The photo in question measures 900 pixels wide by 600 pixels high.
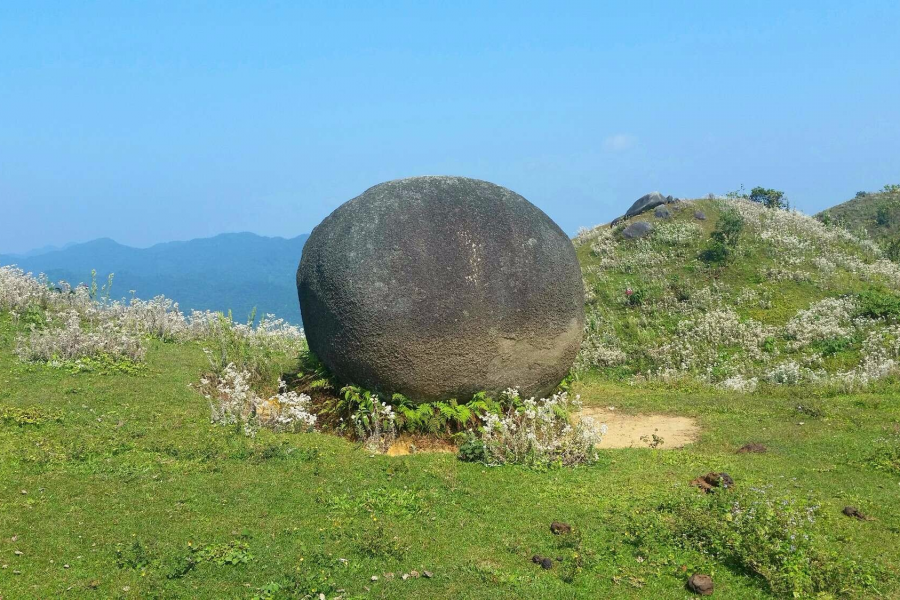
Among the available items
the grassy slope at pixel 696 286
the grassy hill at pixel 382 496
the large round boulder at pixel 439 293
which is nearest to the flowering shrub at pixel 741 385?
the grassy hill at pixel 382 496

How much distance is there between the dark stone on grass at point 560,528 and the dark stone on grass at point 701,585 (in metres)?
1.18

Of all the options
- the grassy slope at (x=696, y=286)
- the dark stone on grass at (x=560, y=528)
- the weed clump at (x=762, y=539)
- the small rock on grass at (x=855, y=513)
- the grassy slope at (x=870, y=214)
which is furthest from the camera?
the grassy slope at (x=870, y=214)

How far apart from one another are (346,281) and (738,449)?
586 cm

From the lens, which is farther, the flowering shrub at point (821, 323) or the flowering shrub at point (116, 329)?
the flowering shrub at point (821, 323)

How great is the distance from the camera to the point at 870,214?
3772 centimetres

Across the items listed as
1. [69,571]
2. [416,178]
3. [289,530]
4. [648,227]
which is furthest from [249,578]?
[648,227]

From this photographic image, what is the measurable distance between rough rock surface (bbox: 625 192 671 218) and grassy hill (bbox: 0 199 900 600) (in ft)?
53.2

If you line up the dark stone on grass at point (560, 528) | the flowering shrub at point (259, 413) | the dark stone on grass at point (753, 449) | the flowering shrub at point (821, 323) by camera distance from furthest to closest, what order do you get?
the flowering shrub at point (821, 323) → the dark stone on grass at point (753, 449) → the flowering shrub at point (259, 413) → the dark stone on grass at point (560, 528)

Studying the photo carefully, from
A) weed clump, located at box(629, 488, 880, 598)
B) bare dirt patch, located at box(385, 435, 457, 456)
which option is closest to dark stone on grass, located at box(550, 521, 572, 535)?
weed clump, located at box(629, 488, 880, 598)

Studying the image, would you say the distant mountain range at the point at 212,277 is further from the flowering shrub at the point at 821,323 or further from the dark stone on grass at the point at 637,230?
the flowering shrub at the point at 821,323

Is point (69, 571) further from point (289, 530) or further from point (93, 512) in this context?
point (289, 530)

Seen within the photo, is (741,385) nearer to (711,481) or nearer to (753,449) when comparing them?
(753,449)

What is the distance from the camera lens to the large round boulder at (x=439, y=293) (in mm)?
9203

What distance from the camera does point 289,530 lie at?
624cm
